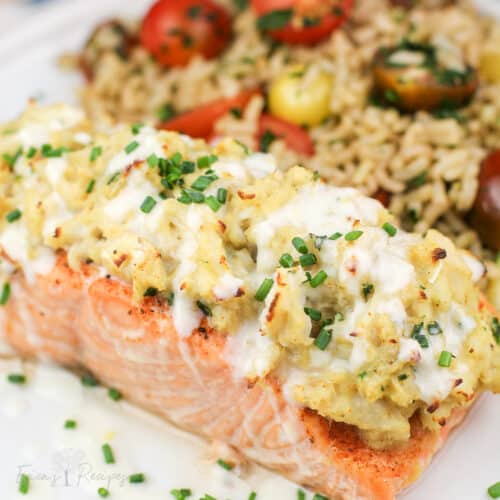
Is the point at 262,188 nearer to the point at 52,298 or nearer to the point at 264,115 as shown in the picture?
the point at 52,298

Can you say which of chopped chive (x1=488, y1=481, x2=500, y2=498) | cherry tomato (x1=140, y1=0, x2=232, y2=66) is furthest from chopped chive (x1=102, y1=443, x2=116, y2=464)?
cherry tomato (x1=140, y1=0, x2=232, y2=66)

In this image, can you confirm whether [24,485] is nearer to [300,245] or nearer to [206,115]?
[300,245]

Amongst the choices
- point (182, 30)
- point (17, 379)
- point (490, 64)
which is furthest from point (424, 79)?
point (17, 379)

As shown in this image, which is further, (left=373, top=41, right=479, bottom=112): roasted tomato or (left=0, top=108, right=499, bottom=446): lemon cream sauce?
(left=373, top=41, right=479, bottom=112): roasted tomato

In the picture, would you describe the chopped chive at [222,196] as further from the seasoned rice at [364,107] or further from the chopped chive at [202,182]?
the seasoned rice at [364,107]

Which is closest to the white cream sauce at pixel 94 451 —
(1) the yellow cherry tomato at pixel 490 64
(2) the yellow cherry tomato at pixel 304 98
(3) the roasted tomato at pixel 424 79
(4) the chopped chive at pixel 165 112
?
(4) the chopped chive at pixel 165 112

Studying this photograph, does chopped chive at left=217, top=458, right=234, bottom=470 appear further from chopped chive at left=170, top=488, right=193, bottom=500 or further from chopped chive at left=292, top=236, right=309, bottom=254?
chopped chive at left=292, top=236, right=309, bottom=254
